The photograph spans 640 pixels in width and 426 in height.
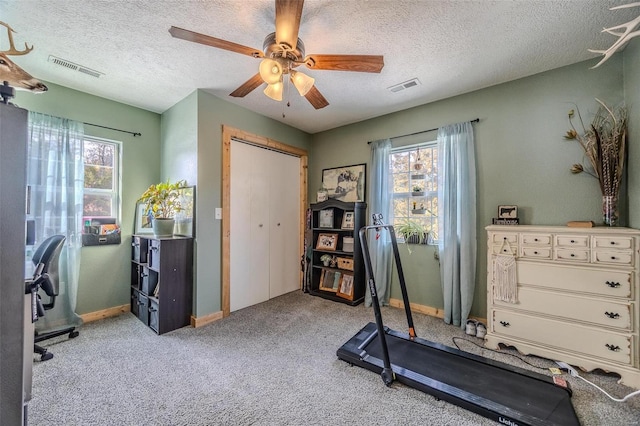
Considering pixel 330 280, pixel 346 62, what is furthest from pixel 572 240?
pixel 330 280

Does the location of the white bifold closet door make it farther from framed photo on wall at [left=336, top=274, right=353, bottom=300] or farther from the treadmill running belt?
the treadmill running belt

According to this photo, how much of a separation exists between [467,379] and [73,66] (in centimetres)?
433

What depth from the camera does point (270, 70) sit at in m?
1.71

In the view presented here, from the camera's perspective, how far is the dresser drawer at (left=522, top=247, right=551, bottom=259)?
2.14m

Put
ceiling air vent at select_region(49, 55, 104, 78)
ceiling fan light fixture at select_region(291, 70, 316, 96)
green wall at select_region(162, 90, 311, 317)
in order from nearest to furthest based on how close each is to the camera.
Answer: ceiling fan light fixture at select_region(291, 70, 316, 96), ceiling air vent at select_region(49, 55, 104, 78), green wall at select_region(162, 90, 311, 317)

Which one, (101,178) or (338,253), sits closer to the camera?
(101,178)

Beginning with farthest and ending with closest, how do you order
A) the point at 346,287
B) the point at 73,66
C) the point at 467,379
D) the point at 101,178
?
the point at 346,287 < the point at 101,178 < the point at 73,66 < the point at 467,379

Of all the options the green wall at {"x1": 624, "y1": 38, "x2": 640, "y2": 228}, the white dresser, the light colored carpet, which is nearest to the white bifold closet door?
the light colored carpet

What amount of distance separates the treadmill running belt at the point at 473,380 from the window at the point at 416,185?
1451 mm

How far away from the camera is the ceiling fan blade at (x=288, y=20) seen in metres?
1.35

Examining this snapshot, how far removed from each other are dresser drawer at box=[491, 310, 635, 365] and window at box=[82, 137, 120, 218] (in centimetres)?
449

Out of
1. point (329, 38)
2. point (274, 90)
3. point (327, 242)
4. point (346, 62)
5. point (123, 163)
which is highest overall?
point (329, 38)

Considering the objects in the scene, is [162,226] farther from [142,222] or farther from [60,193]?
[60,193]

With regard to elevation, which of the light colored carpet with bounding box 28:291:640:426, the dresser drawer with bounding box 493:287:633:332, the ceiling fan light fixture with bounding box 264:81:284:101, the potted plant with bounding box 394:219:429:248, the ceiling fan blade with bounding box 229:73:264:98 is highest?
the ceiling fan blade with bounding box 229:73:264:98
